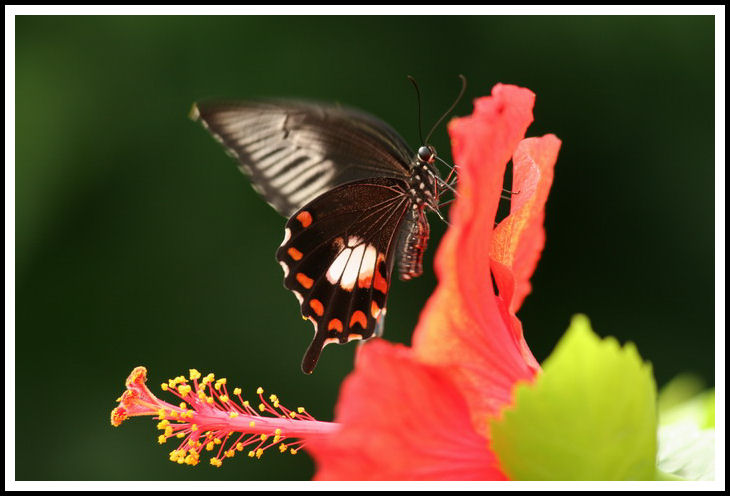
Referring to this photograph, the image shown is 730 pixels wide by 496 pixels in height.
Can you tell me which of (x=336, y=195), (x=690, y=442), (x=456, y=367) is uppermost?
(x=336, y=195)

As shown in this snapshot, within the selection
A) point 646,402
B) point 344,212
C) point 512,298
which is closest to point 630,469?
point 646,402

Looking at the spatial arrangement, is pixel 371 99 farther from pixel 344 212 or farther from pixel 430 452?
pixel 430 452

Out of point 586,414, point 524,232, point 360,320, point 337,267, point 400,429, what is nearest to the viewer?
point 586,414

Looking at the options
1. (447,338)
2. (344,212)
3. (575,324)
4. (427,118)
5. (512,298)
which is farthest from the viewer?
(427,118)

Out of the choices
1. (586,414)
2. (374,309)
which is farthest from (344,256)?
(586,414)

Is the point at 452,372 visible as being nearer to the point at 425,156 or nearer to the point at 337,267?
the point at 337,267

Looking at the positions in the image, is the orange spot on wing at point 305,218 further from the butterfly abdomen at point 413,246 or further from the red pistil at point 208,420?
the red pistil at point 208,420
